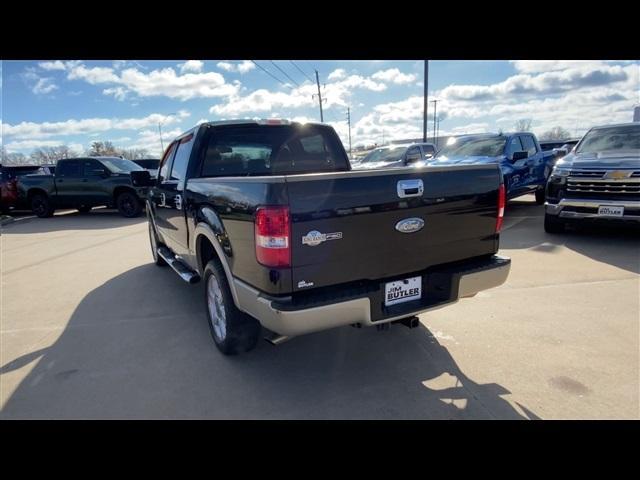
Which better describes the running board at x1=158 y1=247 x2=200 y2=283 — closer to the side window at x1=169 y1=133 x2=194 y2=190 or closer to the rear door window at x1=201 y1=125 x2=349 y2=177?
the side window at x1=169 y1=133 x2=194 y2=190

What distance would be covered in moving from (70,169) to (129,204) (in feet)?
7.92

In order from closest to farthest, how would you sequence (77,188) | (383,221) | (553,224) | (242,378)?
1. (383,221)
2. (242,378)
3. (553,224)
4. (77,188)

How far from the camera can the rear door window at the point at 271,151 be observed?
3.87 metres

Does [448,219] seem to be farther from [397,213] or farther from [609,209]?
[609,209]

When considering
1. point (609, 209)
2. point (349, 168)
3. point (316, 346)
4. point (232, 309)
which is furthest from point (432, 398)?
point (609, 209)

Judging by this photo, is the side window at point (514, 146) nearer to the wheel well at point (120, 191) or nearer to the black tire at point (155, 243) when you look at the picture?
the black tire at point (155, 243)

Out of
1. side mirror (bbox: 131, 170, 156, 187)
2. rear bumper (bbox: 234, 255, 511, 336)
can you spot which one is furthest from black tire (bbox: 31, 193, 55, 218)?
rear bumper (bbox: 234, 255, 511, 336)

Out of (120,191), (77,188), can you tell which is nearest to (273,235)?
(120,191)

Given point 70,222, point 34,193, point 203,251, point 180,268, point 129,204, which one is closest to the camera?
point 203,251

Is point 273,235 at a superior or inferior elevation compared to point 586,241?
superior

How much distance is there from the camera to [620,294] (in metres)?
4.27

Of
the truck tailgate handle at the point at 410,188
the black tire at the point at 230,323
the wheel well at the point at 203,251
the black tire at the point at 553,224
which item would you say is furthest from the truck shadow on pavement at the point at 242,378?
the black tire at the point at 553,224

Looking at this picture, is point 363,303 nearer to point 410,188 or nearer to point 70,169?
point 410,188

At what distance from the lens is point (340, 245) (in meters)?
2.44
